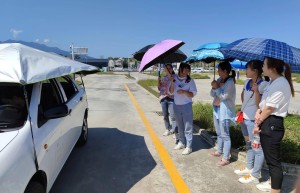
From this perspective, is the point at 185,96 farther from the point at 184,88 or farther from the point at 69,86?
the point at 69,86

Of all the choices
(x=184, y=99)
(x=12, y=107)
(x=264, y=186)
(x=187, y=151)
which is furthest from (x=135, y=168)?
(x=12, y=107)

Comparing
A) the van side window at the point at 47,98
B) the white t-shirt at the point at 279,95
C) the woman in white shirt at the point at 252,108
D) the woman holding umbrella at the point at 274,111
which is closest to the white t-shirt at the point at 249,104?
the woman in white shirt at the point at 252,108

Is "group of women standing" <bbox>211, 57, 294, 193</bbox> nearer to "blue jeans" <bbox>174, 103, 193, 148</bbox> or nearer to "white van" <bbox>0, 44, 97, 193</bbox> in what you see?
"blue jeans" <bbox>174, 103, 193, 148</bbox>

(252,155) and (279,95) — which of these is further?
(252,155)

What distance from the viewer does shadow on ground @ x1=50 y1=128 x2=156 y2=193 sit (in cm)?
471

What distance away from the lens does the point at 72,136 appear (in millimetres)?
5270

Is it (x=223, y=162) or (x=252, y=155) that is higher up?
(x=252, y=155)

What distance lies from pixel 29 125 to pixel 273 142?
2.90 m

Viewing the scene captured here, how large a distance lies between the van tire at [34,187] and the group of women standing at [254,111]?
2.74 meters

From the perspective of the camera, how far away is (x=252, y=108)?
4824mm

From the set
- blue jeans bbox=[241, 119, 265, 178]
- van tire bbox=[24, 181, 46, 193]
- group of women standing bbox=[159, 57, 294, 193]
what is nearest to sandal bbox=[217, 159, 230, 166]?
group of women standing bbox=[159, 57, 294, 193]

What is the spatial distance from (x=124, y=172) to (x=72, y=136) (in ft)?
3.37

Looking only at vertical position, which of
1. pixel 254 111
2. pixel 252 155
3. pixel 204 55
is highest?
pixel 204 55

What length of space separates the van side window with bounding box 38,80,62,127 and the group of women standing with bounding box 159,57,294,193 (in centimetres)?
225
